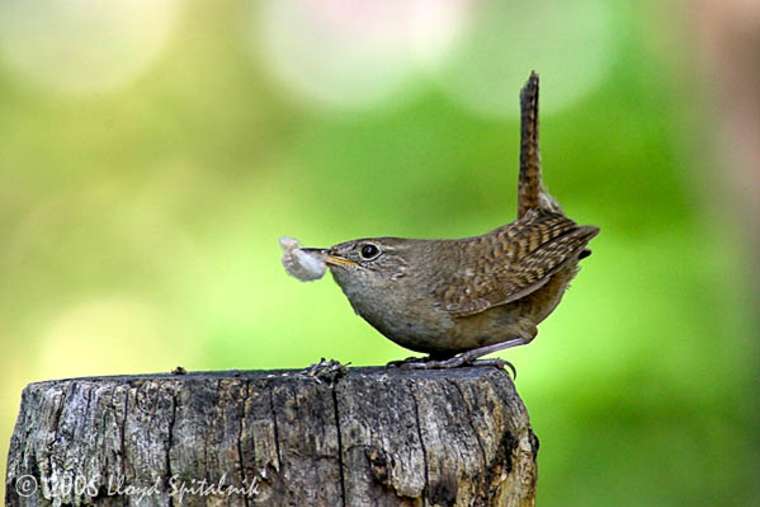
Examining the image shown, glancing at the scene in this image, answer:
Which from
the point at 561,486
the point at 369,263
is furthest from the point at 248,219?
the point at 369,263

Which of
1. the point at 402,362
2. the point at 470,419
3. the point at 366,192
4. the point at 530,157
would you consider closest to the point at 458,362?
the point at 402,362

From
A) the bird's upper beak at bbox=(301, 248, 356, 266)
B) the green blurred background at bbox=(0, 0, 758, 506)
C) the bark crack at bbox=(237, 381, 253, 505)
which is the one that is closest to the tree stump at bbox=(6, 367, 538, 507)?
the bark crack at bbox=(237, 381, 253, 505)

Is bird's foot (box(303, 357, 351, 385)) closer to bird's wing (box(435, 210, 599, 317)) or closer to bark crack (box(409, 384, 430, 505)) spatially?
bark crack (box(409, 384, 430, 505))

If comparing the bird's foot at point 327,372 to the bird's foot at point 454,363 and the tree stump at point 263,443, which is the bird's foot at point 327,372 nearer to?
the tree stump at point 263,443

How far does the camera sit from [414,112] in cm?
802

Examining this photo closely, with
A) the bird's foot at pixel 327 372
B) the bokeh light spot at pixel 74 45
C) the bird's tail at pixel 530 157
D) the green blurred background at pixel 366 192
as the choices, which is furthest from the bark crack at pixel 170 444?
the bokeh light spot at pixel 74 45

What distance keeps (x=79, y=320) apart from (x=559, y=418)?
158 inches

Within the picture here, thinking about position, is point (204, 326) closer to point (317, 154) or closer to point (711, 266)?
point (317, 154)

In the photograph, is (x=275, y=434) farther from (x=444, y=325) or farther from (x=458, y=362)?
(x=444, y=325)

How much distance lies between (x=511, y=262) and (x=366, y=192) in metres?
4.19

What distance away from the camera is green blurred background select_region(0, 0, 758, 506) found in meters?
6.27

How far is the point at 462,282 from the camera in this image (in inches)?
148

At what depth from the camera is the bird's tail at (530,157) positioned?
170 inches

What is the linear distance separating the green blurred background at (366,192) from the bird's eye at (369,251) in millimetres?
2187
